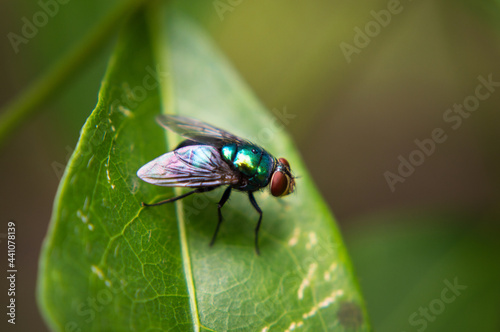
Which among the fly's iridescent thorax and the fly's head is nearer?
the fly's head

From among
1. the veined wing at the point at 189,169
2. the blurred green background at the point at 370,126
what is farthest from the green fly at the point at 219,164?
the blurred green background at the point at 370,126

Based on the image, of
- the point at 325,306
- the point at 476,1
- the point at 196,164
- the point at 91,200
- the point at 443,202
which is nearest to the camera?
the point at 91,200

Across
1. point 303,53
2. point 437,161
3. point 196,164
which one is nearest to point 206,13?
point 303,53

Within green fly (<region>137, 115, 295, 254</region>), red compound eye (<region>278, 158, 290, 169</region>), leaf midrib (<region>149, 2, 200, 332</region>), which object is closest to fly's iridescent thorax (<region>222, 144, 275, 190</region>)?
green fly (<region>137, 115, 295, 254</region>)

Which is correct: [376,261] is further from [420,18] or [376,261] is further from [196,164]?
[420,18]

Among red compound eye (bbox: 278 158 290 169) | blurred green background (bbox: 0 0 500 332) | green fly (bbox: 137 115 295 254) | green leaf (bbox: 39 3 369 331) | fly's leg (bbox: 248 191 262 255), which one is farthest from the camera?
blurred green background (bbox: 0 0 500 332)

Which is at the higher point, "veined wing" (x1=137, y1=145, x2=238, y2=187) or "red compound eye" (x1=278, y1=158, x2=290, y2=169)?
"red compound eye" (x1=278, y1=158, x2=290, y2=169)

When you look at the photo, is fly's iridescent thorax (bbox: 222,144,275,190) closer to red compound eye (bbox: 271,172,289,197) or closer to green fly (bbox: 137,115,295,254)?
green fly (bbox: 137,115,295,254)

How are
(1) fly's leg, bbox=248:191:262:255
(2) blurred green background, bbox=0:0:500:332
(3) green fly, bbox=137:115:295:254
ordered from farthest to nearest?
(2) blurred green background, bbox=0:0:500:332 → (3) green fly, bbox=137:115:295:254 → (1) fly's leg, bbox=248:191:262:255
